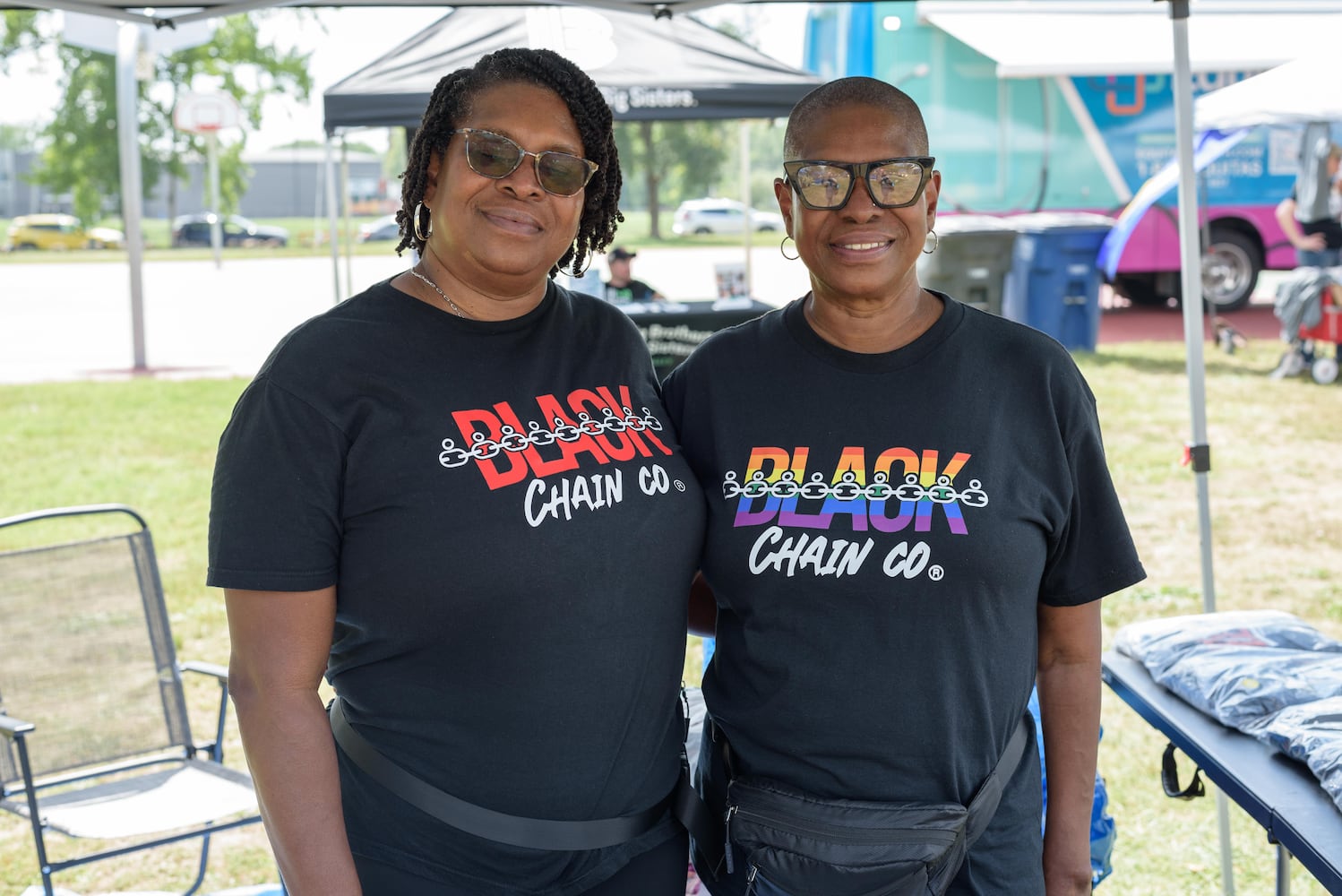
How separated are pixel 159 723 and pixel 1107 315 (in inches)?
525

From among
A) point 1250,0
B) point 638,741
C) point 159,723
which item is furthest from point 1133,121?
point 638,741

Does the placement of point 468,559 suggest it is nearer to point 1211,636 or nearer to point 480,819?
point 480,819

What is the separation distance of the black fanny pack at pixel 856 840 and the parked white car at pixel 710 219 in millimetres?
36004

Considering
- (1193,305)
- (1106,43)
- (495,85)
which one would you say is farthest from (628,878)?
(1106,43)

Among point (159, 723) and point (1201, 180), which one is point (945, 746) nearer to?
point (159, 723)

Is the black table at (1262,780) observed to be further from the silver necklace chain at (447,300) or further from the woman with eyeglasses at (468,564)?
the silver necklace chain at (447,300)

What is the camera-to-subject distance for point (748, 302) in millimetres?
8828

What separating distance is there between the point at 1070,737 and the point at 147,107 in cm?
3584

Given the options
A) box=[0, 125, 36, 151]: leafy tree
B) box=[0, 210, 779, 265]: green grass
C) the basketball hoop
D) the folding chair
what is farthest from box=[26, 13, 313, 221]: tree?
the folding chair

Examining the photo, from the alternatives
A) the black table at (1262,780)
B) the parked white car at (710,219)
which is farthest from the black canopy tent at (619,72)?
the parked white car at (710,219)

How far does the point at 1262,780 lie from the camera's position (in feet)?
7.00

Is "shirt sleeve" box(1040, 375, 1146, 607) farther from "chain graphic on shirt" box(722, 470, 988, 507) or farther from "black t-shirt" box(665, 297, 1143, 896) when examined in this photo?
"chain graphic on shirt" box(722, 470, 988, 507)

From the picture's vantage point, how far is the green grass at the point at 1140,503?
3.66m

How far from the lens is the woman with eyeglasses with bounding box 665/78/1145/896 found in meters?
1.66
